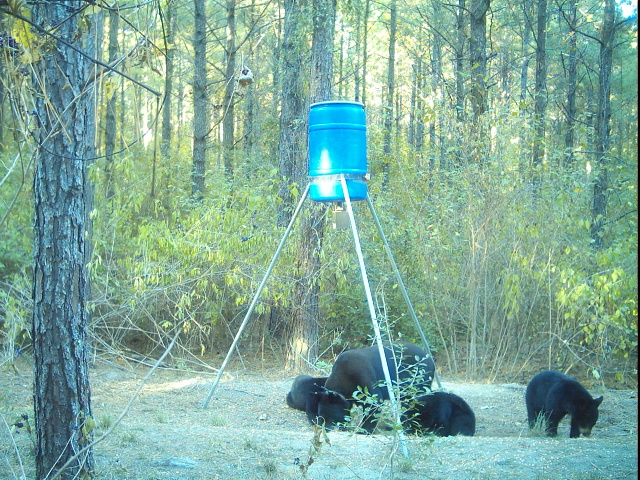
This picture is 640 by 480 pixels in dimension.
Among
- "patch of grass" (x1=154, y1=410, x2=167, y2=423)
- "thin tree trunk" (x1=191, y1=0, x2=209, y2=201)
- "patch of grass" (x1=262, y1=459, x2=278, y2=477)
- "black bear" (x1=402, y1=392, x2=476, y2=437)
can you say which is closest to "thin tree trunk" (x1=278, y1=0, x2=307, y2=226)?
"patch of grass" (x1=154, y1=410, x2=167, y2=423)

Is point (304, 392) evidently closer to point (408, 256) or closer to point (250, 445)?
point (250, 445)

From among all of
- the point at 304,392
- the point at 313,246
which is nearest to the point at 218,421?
the point at 304,392

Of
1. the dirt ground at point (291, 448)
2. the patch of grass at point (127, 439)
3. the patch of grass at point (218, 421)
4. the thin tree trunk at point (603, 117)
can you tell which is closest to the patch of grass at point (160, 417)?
the dirt ground at point (291, 448)

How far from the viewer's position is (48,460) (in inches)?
170

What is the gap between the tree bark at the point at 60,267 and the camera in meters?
→ 4.14

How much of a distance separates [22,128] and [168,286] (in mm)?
7834

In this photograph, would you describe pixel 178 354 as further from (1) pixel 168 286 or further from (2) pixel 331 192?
(2) pixel 331 192

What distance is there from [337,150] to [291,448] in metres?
2.97

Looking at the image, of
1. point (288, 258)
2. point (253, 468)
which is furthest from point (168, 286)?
point (253, 468)

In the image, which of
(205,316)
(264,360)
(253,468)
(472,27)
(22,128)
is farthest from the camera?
(472,27)

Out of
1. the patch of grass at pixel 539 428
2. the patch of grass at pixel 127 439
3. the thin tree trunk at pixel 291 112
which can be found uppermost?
the thin tree trunk at pixel 291 112

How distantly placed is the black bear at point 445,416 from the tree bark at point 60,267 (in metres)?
3.61

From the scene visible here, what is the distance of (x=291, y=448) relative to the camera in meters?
5.49

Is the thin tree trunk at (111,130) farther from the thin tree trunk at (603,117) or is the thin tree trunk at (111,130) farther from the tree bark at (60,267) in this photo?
the thin tree trunk at (603,117)
